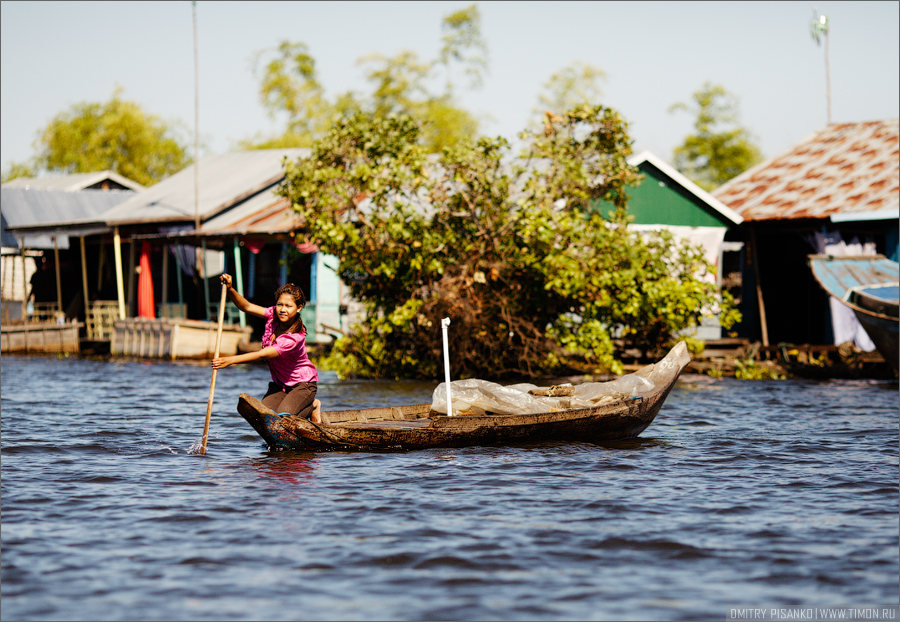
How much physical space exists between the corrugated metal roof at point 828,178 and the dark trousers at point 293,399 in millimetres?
11933

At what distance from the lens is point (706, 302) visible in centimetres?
1650

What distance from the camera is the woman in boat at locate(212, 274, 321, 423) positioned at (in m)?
8.79

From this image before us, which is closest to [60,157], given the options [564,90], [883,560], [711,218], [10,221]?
[10,221]

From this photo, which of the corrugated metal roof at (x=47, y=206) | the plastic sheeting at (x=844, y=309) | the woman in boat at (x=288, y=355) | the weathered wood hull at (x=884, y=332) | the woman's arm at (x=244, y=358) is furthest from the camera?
the corrugated metal roof at (x=47, y=206)

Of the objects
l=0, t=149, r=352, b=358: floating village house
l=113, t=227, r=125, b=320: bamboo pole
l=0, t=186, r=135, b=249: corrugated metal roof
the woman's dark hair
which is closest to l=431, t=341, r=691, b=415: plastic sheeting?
the woman's dark hair

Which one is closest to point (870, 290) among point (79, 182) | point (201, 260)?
point (201, 260)

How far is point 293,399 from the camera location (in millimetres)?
9164

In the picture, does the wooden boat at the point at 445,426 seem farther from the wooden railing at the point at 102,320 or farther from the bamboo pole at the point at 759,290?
the wooden railing at the point at 102,320

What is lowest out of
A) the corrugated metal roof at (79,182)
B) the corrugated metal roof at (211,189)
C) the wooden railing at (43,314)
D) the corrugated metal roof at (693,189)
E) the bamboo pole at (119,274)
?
the wooden railing at (43,314)

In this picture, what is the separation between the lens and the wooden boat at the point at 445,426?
9.02m

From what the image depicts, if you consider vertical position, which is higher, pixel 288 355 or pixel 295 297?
pixel 295 297

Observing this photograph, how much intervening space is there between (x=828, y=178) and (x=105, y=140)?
3641cm

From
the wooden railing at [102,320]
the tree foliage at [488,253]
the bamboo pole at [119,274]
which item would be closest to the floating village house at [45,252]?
the wooden railing at [102,320]

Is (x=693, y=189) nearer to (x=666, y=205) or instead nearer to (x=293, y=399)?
(x=666, y=205)
